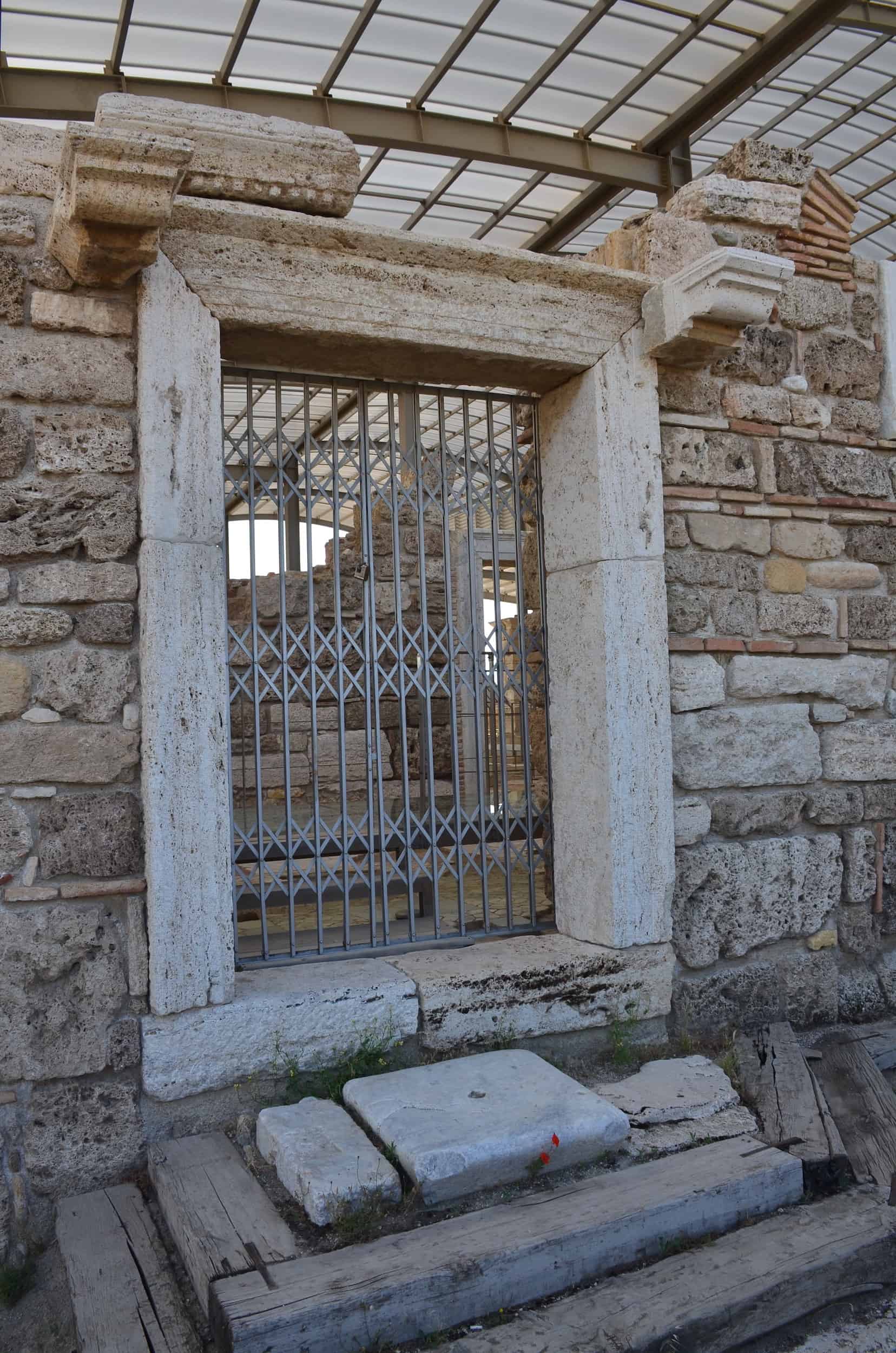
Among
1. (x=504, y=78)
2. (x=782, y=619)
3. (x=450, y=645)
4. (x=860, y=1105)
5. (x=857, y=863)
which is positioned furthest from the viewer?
(x=504, y=78)

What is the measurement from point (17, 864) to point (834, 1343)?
2275mm

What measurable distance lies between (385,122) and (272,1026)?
7.11 m

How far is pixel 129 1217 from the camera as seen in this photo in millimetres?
2570

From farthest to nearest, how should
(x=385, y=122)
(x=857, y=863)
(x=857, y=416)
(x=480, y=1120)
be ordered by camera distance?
(x=385, y=122) → (x=857, y=416) → (x=857, y=863) → (x=480, y=1120)

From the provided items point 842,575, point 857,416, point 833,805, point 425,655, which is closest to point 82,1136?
point 425,655

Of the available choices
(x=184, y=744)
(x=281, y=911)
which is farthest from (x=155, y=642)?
(x=281, y=911)

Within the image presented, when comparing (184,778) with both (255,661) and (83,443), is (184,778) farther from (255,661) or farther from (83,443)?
(83,443)

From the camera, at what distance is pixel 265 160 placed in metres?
3.01

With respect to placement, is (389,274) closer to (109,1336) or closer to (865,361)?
(865,361)

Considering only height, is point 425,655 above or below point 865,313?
below

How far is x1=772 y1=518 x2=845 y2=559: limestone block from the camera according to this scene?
12.6 ft

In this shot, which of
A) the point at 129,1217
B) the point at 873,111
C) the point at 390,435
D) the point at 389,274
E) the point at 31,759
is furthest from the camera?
the point at 873,111

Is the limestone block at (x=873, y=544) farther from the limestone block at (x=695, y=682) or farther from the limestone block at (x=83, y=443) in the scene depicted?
the limestone block at (x=83, y=443)

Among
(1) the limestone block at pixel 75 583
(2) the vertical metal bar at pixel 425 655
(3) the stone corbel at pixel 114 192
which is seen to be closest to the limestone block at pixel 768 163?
(2) the vertical metal bar at pixel 425 655
